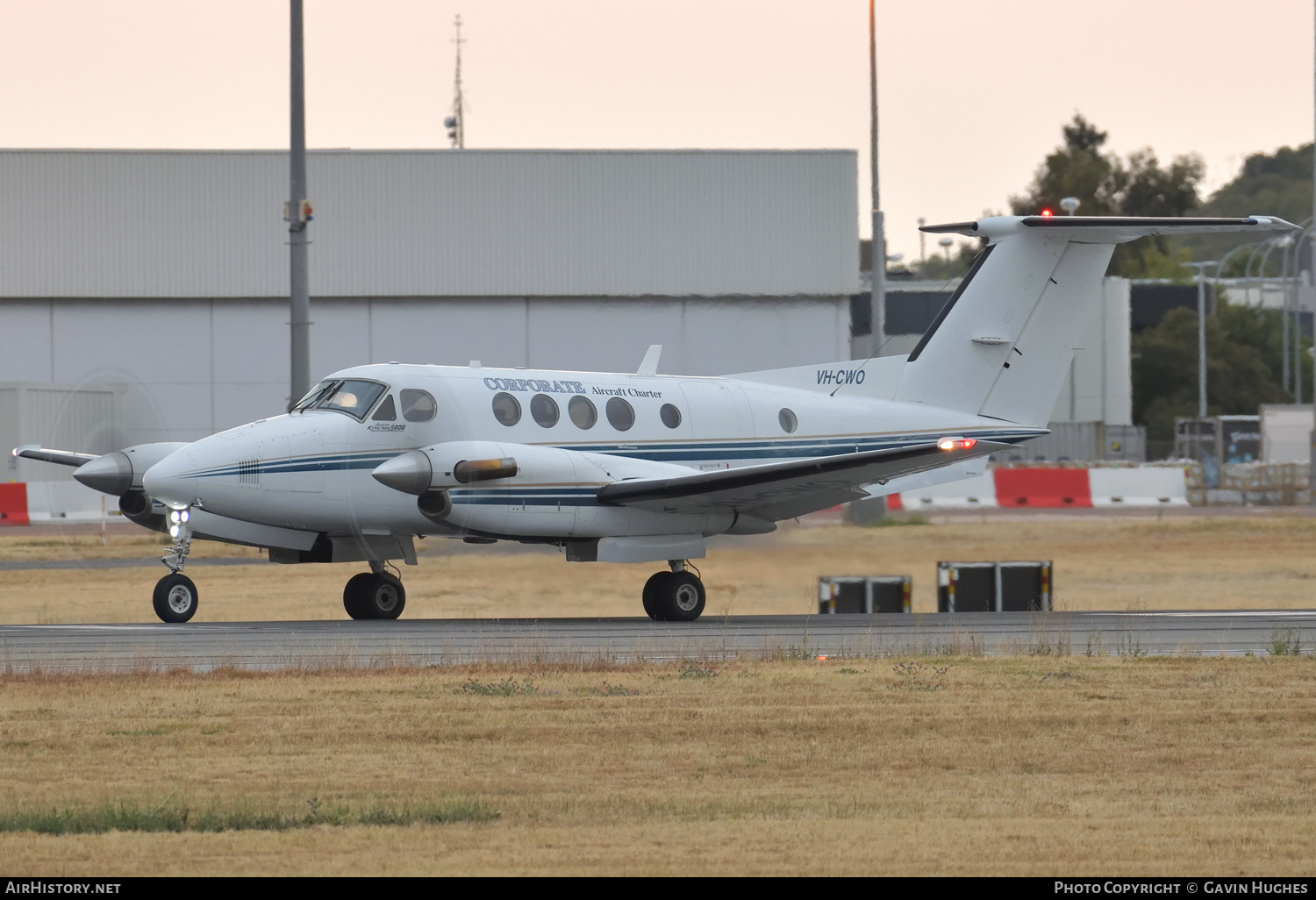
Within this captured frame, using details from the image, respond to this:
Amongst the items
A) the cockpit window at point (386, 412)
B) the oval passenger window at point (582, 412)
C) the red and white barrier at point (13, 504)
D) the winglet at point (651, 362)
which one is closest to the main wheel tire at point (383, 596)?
the cockpit window at point (386, 412)

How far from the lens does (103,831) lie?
30.0 feet

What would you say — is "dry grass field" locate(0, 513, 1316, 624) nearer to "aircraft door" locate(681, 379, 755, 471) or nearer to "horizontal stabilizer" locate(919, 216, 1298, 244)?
"aircraft door" locate(681, 379, 755, 471)

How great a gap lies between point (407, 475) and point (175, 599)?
325 cm

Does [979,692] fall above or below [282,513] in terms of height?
below

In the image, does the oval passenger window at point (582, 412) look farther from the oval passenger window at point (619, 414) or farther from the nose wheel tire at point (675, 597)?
the nose wheel tire at point (675, 597)

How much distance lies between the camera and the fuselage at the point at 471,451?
20219mm

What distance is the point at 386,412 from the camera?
20859mm

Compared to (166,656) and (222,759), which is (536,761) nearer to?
(222,759)

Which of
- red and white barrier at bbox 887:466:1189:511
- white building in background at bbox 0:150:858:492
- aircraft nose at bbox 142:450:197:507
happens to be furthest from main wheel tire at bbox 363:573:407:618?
white building in background at bbox 0:150:858:492

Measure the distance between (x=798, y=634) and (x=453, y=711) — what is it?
6832mm

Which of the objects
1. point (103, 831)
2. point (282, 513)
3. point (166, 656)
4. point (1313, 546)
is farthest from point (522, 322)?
point (103, 831)

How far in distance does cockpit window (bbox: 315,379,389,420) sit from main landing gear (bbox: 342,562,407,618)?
2230 millimetres

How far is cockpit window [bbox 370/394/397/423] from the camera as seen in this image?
2083 cm

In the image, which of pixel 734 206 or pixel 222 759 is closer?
pixel 222 759
